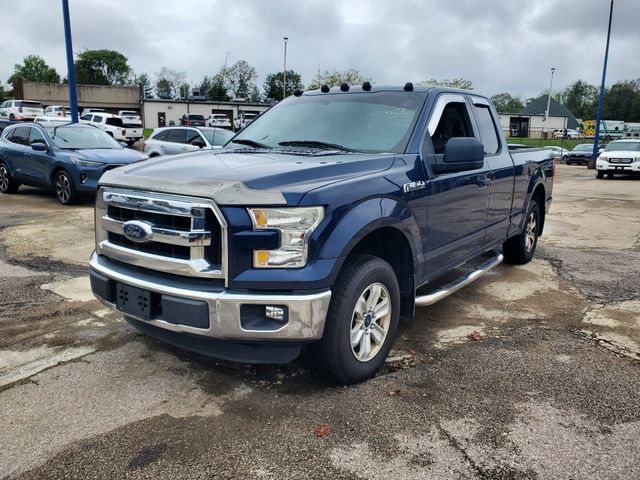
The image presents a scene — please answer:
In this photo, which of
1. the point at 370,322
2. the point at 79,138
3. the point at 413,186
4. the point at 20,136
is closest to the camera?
the point at 370,322

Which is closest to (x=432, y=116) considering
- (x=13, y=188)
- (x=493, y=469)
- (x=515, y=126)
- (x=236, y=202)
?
(x=236, y=202)

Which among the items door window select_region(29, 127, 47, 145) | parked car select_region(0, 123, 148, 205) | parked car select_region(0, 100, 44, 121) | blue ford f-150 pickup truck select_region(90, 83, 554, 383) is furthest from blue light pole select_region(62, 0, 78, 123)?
parked car select_region(0, 100, 44, 121)

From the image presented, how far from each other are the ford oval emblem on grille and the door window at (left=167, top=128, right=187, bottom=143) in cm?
1213

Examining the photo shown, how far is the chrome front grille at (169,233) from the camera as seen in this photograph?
9.53ft

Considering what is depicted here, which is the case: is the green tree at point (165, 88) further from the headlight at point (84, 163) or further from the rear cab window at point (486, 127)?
the rear cab window at point (486, 127)

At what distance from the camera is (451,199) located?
13.7ft

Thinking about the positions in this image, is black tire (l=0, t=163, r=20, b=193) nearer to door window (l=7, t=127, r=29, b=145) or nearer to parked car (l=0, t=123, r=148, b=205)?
parked car (l=0, t=123, r=148, b=205)

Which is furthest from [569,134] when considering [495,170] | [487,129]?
[495,170]

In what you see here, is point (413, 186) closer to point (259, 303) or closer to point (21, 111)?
point (259, 303)

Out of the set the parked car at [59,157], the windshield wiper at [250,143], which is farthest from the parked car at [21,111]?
the windshield wiper at [250,143]

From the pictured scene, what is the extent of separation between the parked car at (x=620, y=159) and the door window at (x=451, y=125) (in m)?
18.9

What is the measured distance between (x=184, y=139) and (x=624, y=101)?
99818 millimetres

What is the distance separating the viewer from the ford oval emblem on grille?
3104 millimetres

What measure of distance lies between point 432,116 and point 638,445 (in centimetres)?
253
